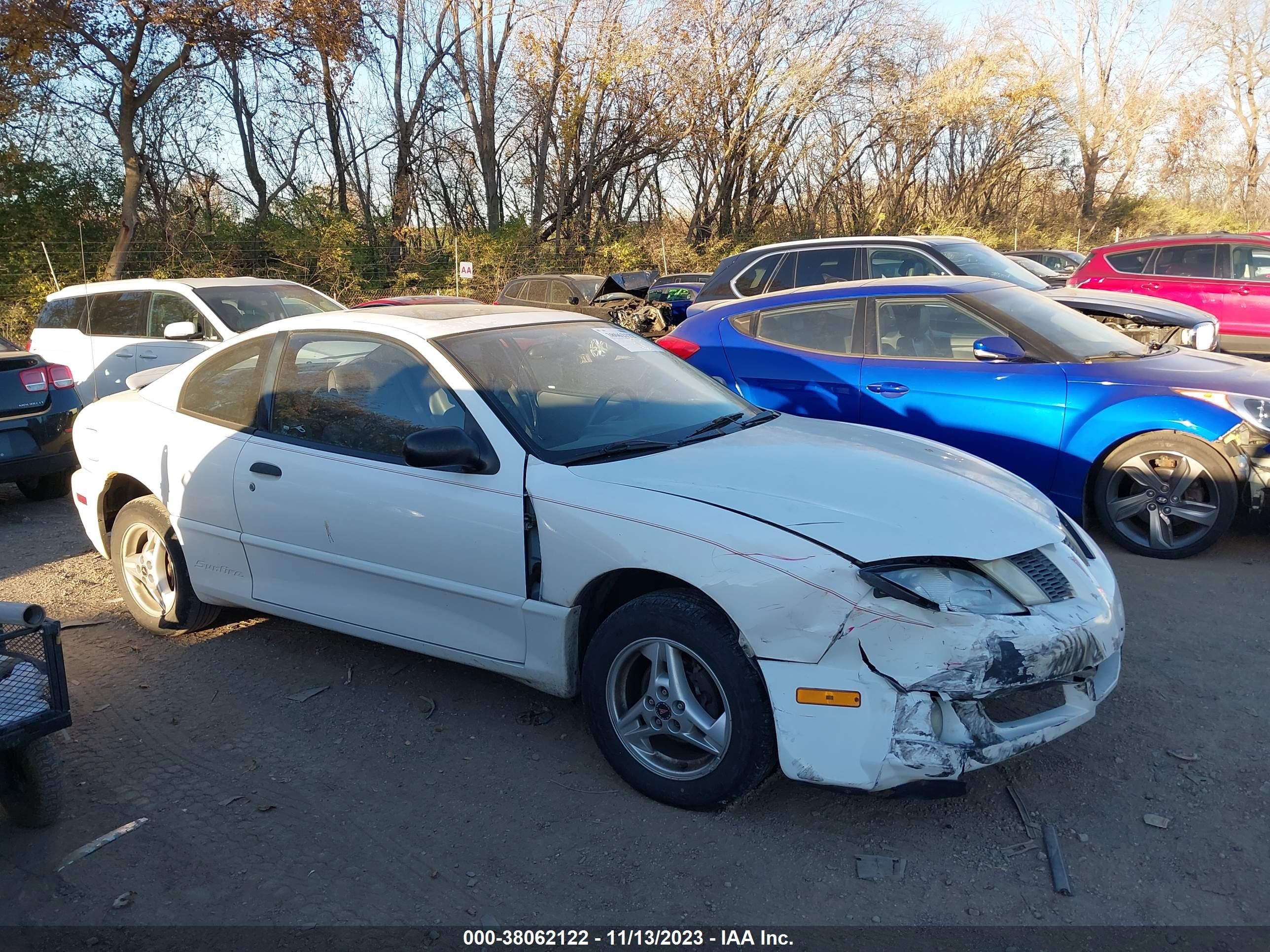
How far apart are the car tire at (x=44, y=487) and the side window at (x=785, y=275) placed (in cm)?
658

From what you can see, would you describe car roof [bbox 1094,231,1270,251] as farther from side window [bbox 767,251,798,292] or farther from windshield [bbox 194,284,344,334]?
windshield [bbox 194,284,344,334]

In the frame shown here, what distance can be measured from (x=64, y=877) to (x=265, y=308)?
24.2ft

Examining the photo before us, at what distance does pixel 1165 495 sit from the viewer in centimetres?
546

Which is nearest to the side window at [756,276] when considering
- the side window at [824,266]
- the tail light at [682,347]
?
the side window at [824,266]

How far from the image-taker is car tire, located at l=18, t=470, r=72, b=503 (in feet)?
25.8

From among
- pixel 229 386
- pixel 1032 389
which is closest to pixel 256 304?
pixel 229 386

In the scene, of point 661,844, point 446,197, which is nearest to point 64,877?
point 661,844

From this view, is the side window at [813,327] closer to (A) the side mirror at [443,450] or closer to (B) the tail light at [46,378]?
(A) the side mirror at [443,450]

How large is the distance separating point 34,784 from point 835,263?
839 cm

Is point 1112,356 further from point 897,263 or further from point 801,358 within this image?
point 897,263

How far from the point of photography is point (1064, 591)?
309 centimetres

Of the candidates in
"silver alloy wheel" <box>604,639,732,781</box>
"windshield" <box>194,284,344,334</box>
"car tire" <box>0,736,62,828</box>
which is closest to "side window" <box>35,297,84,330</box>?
"windshield" <box>194,284,344,334</box>

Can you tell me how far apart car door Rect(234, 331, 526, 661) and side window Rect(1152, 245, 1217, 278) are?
1181 centimetres

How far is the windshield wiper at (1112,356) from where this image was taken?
19.1 ft
